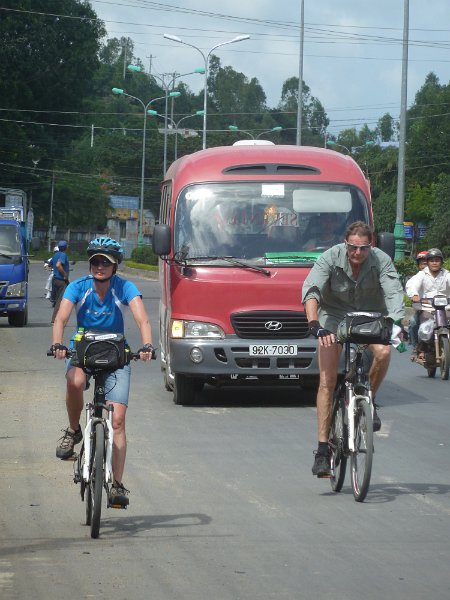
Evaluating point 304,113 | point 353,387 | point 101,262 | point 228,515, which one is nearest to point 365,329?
point 353,387

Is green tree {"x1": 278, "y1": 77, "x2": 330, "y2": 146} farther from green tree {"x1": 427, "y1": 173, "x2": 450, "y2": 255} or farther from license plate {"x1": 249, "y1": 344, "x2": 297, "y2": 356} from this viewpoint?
license plate {"x1": 249, "y1": 344, "x2": 297, "y2": 356}

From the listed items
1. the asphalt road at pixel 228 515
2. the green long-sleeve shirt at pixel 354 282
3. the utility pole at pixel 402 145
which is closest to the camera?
the asphalt road at pixel 228 515

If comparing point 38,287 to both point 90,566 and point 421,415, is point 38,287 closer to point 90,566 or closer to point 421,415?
point 421,415

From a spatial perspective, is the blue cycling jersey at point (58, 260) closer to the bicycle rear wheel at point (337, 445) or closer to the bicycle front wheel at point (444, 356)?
the bicycle front wheel at point (444, 356)

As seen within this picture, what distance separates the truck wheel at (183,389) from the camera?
15086 mm

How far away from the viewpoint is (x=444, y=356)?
18391 mm

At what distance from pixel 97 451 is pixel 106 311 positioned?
1007 millimetres

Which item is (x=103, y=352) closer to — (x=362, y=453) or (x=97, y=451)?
(x=97, y=451)

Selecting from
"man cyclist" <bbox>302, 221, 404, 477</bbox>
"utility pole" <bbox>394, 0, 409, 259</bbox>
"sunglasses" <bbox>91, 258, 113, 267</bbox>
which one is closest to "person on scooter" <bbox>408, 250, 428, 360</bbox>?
"man cyclist" <bbox>302, 221, 404, 477</bbox>

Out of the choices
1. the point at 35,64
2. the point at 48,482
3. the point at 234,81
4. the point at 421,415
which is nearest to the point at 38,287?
the point at 35,64

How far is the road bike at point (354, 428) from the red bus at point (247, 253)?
5.10 m

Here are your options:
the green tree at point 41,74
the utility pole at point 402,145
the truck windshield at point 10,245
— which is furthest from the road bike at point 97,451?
the green tree at point 41,74

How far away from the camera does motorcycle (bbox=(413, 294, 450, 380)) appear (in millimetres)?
18516

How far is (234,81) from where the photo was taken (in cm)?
18412
